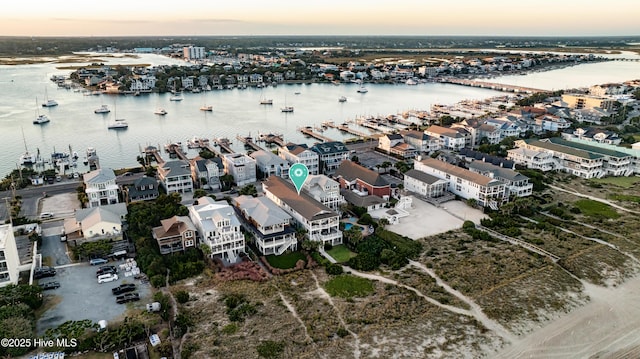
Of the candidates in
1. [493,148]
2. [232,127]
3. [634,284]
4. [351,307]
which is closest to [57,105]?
[232,127]

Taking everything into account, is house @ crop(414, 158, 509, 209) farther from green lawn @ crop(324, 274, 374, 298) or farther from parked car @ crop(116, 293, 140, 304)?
parked car @ crop(116, 293, 140, 304)

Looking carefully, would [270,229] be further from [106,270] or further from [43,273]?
[43,273]

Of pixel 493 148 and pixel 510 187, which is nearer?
pixel 510 187

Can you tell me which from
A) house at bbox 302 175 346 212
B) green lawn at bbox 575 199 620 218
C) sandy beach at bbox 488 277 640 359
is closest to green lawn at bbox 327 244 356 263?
house at bbox 302 175 346 212

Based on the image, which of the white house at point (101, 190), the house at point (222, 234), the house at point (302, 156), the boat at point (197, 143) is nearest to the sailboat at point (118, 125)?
the boat at point (197, 143)

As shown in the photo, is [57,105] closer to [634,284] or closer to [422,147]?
[422,147]

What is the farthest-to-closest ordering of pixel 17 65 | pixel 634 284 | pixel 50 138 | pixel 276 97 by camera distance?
1. pixel 17 65
2. pixel 276 97
3. pixel 50 138
4. pixel 634 284

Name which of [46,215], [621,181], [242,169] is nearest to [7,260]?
[46,215]

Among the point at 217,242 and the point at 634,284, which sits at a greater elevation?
the point at 217,242

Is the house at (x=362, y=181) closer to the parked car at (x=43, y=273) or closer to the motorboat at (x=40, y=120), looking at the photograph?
the parked car at (x=43, y=273)
